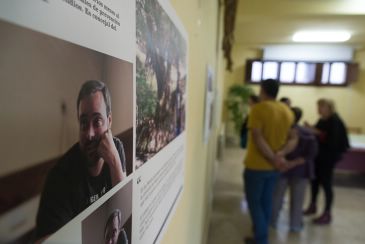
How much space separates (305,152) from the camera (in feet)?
8.45

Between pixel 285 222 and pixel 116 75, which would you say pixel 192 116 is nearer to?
pixel 116 75

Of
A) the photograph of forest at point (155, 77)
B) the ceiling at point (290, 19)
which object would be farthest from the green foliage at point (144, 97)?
the ceiling at point (290, 19)

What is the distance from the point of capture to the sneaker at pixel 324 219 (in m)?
3.11

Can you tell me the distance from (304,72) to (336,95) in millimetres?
1172

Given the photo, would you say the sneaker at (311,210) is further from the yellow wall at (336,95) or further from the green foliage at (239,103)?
the yellow wall at (336,95)

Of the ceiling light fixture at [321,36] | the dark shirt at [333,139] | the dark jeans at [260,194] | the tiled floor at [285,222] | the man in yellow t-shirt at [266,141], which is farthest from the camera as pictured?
the ceiling light fixture at [321,36]

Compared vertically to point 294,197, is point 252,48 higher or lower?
higher

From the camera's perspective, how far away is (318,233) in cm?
291

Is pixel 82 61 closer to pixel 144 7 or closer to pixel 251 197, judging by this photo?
pixel 144 7

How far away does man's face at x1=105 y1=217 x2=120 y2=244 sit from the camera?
1.23ft

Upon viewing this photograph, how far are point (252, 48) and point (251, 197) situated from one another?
6.51m

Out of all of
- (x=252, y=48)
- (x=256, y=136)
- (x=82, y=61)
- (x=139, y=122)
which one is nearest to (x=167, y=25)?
(x=139, y=122)

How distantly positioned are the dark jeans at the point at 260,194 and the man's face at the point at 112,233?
199cm

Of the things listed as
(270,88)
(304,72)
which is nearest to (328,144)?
(270,88)
